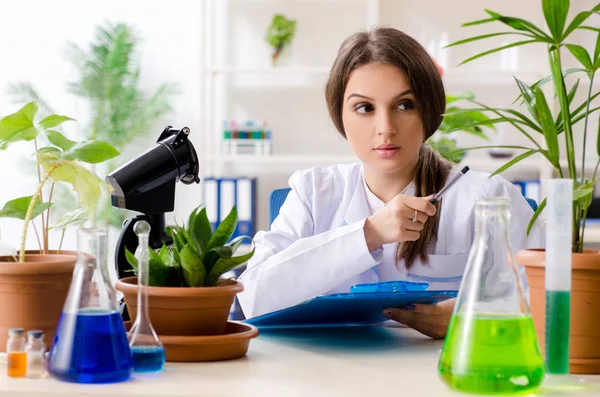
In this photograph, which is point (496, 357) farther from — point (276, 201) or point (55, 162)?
point (276, 201)

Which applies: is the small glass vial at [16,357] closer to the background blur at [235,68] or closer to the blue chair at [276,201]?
the blue chair at [276,201]

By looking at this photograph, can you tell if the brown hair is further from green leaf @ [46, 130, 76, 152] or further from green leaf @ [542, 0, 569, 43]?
green leaf @ [46, 130, 76, 152]

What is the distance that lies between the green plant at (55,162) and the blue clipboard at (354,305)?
0.32 meters

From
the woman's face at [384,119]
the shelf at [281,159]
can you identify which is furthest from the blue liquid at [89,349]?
the shelf at [281,159]

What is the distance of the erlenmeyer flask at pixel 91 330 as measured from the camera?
86 cm

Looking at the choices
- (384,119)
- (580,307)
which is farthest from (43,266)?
(384,119)

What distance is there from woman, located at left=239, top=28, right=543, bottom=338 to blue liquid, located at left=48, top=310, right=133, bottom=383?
23.5 inches

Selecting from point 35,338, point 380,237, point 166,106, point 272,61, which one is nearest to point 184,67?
point 166,106

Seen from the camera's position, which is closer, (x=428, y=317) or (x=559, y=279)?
(x=559, y=279)

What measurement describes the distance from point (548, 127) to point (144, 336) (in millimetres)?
553

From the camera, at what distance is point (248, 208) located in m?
3.74

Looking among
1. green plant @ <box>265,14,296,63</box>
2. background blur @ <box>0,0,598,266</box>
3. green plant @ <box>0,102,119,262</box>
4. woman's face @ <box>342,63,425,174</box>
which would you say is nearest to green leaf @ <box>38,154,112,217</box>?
green plant @ <box>0,102,119,262</box>

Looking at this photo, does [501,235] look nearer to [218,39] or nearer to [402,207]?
[402,207]

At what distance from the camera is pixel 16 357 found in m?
0.90
